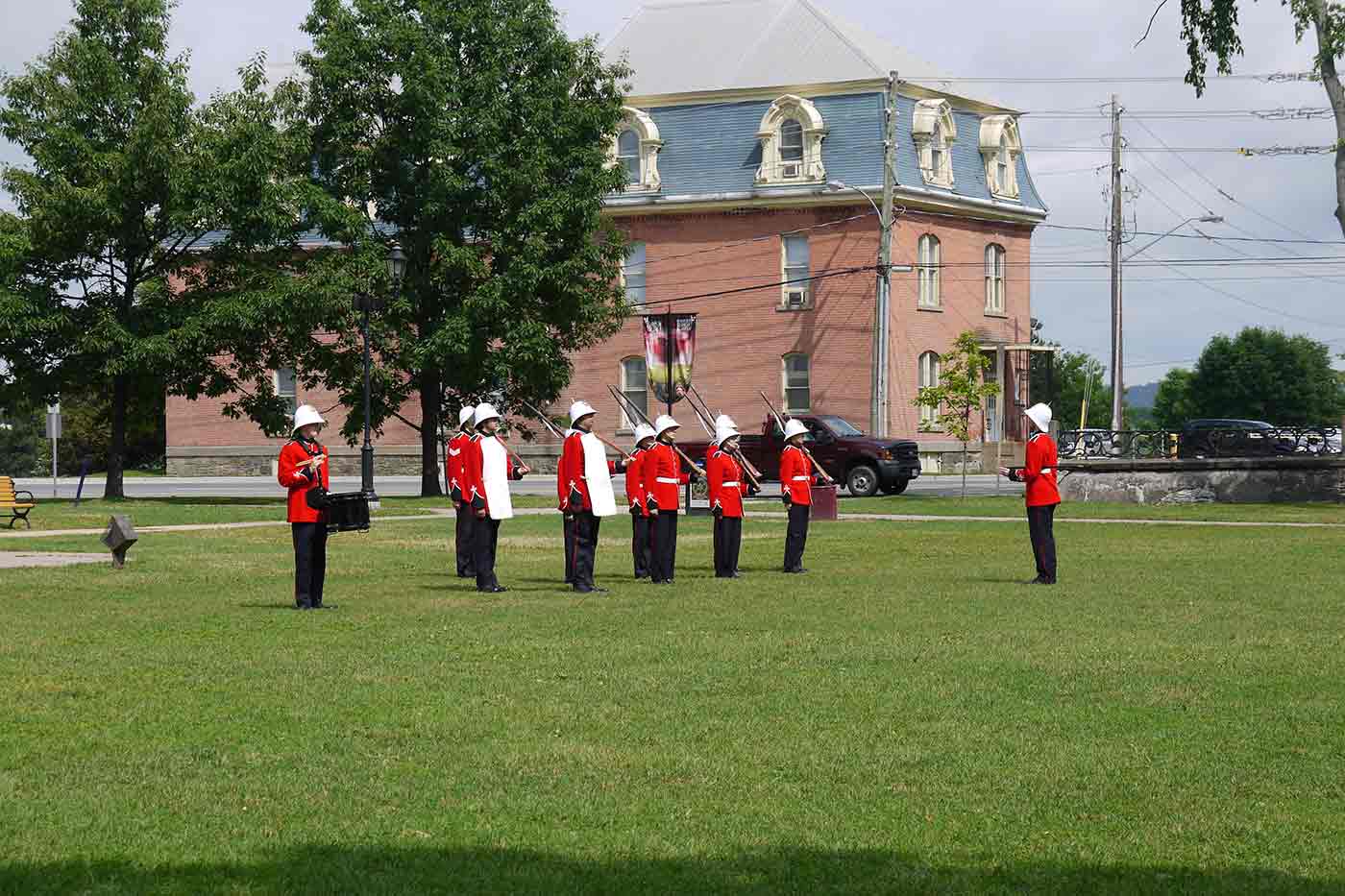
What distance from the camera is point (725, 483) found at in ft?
69.8

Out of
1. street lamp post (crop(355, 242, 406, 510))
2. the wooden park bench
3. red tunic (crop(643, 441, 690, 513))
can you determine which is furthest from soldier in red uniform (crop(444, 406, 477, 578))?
street lamp post (crop(355, 242, 406, 510))

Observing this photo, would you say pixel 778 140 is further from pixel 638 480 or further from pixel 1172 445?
pixel 638 480

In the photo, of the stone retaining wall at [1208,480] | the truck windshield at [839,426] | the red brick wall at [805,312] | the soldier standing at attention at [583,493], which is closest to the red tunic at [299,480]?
the soldier standing at attention at [583,493]

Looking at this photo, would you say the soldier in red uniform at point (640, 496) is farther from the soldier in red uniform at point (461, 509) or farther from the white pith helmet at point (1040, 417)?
the white pith helmet at point (1040, 417)

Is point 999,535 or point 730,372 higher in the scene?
point 730,372

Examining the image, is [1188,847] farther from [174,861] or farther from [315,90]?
[315,90]

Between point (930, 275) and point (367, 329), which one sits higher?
point (930, 275)

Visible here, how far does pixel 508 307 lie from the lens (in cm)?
4144

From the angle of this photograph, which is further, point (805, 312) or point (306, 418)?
point (805, 312)

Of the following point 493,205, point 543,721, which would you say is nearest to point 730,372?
point 493,205

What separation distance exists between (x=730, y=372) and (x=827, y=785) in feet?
176

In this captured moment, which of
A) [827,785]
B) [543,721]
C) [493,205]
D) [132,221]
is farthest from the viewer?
[493,205]

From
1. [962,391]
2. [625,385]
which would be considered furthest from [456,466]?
[625,385]

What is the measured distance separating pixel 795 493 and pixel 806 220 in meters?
39.3
